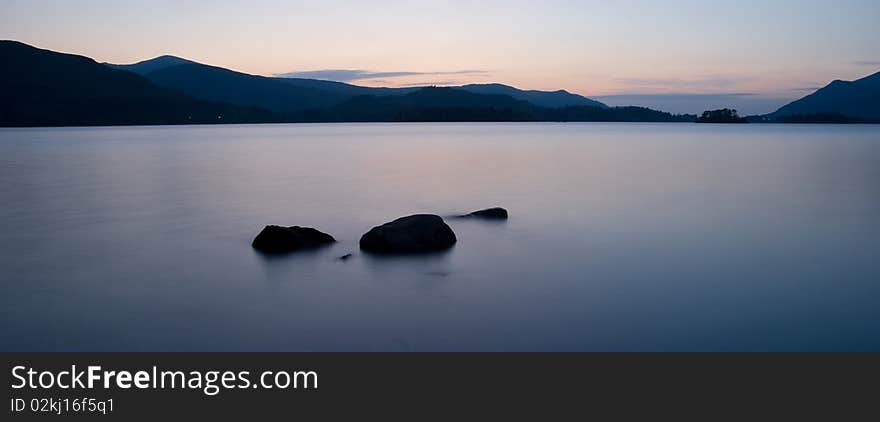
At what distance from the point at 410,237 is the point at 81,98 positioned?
18743cm

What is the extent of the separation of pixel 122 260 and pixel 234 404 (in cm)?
692

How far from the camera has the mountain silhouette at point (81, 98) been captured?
154 metres

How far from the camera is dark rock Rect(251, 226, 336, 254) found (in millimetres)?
11453

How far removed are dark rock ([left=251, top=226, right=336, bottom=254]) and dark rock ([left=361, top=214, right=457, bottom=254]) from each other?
3.51 feet

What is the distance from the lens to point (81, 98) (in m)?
169

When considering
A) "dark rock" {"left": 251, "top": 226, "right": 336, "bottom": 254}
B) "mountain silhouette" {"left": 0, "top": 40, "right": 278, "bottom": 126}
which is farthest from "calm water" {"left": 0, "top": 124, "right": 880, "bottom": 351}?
"mountain silhouette" {"left": 0, "top": 40, "right": 278, "bottom": 126}

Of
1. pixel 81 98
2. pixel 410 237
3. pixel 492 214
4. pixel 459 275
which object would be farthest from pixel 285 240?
pixel 81 98

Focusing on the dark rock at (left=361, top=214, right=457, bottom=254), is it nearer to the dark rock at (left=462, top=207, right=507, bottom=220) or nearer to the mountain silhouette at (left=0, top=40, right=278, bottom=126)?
the dark rock at (left=462, top=207, right=507, bottom=220)

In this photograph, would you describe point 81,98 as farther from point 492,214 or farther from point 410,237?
point 410,237

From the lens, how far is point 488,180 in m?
28.4

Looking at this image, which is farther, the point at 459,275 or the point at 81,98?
the point at 81,98

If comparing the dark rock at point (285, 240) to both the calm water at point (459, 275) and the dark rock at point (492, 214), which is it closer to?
the calm water at point (459, 275)

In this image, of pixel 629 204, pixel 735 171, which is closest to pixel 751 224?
pixel 629 204

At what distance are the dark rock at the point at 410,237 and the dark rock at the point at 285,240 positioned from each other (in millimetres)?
1070
